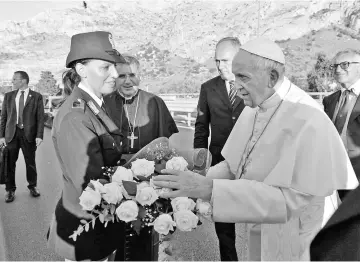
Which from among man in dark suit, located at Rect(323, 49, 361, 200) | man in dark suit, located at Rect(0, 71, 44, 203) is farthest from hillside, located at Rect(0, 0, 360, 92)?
man in dark suit, located at Rect(323, 49, 361, 200)

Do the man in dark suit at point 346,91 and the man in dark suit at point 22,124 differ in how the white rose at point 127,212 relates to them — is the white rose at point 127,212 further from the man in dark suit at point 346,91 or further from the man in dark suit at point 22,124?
the man in dark suit at point 22,124

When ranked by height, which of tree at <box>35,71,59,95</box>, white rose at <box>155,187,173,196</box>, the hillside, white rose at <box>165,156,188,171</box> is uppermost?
the hillside

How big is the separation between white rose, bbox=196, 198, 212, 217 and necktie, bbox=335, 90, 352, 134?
300 centimetres

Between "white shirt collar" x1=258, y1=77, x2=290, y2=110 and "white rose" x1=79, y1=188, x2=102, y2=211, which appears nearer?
"white rose" x1=79, y1=188, x2=102, y2=211

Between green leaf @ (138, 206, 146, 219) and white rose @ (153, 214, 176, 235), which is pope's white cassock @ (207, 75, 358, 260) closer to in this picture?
white rose @ (153, 214, 176, 235)

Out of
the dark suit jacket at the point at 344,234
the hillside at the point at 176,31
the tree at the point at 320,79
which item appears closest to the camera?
the dark suit jacket at the point at 344,234

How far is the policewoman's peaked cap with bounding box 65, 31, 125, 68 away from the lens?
2.09 metres

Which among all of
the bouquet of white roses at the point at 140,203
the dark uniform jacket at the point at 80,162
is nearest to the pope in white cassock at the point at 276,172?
the bouquet of white roses at the point at 140,203

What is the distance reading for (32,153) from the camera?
6.45 m

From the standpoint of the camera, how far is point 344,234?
731 mm

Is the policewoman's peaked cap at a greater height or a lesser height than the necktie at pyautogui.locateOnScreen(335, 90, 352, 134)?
greater

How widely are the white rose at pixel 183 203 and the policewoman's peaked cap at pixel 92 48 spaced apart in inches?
37.0

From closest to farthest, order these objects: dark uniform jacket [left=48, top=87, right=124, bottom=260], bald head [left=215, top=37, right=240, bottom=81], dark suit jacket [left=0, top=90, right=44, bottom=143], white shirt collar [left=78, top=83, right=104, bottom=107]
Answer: dark uniform jacket [left=48, top=87, right=124, bottom=260] < white shirt collar [left=78, top=83, right=104, bottom=107] < bald head [left=215, top=37, right=240, bottom=81] < dark suit jacket [left=0, top=90, right=44, bottom=143]

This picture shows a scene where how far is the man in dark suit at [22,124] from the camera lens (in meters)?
6.30
